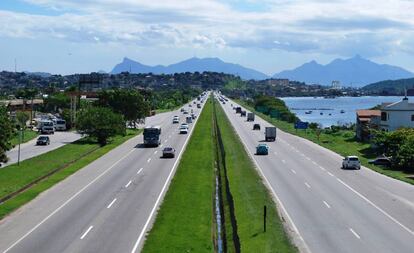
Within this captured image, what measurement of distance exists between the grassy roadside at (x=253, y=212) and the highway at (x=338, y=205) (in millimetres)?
725

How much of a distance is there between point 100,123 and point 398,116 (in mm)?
39383

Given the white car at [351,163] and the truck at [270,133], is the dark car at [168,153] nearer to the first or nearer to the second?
the white car at [351,163]

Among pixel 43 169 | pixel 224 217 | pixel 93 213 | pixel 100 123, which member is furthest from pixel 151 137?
pixel 93 213

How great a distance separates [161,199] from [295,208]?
8435mm

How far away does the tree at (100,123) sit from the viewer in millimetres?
83000

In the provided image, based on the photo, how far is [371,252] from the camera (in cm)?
2714

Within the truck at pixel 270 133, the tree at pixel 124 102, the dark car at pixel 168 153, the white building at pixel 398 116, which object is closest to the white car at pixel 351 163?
the dark car at pixel 168 153

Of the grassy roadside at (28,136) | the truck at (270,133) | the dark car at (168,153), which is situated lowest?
the grassy roadside at (28,136)

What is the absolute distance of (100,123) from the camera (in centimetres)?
8356

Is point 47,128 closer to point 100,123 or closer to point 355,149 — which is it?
point 100,123

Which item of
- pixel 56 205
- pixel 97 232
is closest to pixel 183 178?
pixel 56 205

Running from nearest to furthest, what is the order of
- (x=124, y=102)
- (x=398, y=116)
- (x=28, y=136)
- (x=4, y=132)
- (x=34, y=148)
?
(x=4, y=132) → (x=34, y=148) → (x=398, y=116) → (x=28, y=136) → (x=124, y=102)

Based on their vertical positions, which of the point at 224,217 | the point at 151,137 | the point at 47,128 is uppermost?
the point at 151,137

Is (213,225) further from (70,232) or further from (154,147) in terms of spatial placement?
(154,147)
